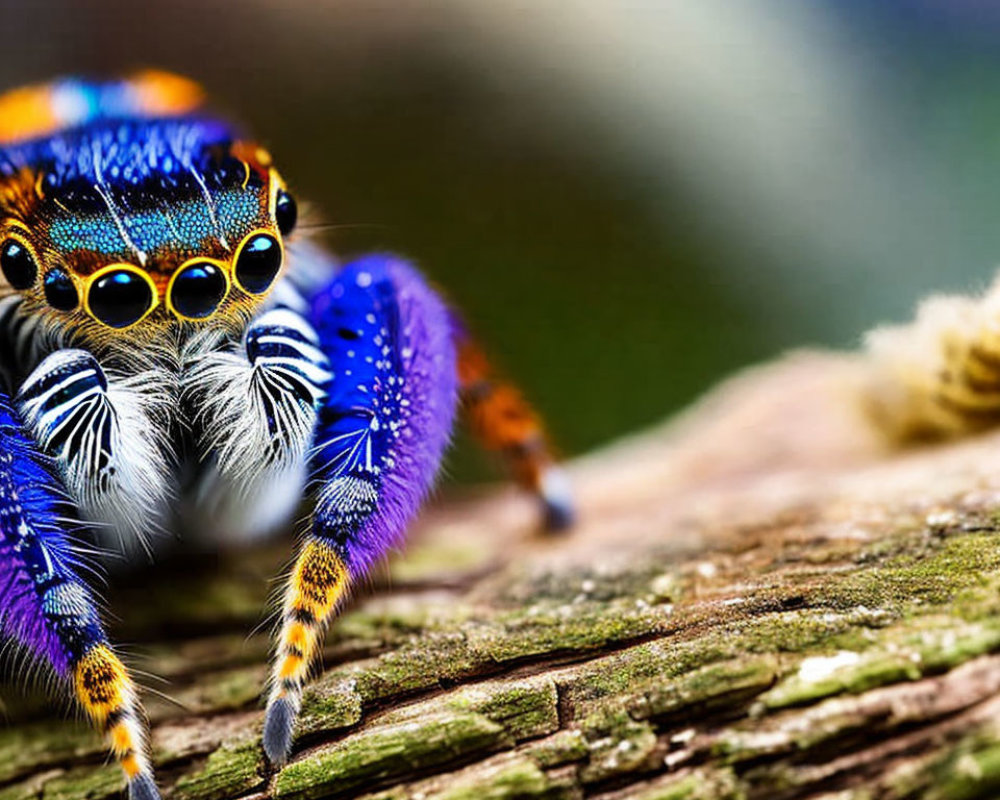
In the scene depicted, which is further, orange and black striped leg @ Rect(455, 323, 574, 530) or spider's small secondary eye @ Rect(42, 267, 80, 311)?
orange and black striped leg @ Rect(455, 323, 574, 530)

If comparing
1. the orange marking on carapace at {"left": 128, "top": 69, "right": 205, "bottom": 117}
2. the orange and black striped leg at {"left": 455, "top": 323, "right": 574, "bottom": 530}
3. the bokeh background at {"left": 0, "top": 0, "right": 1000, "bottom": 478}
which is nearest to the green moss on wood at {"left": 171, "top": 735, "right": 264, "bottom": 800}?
the orange and black striped leg at {"left": 455, "top": 323, "right": 574, "bottom": 530}

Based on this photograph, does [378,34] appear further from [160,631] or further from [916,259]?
[160,631]

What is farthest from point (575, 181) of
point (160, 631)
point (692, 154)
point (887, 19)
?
point (160, 631)

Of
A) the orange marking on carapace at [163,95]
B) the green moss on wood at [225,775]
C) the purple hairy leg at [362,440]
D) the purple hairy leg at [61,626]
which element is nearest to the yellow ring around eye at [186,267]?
the purple hairy leg at [362,440]

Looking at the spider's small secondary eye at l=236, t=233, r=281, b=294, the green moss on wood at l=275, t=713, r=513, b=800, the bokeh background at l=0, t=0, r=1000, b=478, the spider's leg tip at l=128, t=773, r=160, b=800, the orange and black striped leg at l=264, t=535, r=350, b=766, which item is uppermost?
the bokeh background at l=0, t=0, r=1000, b=478

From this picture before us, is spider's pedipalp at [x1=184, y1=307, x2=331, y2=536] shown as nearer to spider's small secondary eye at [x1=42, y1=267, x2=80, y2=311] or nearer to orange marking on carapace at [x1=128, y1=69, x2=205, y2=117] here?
spider's small secondary eye at [x1=42, y1=267, x2=80, y2=311]

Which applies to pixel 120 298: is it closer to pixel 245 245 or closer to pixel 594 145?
pixel 245 245

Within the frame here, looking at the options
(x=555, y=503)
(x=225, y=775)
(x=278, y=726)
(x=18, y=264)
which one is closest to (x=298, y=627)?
(x=278, y=726)
